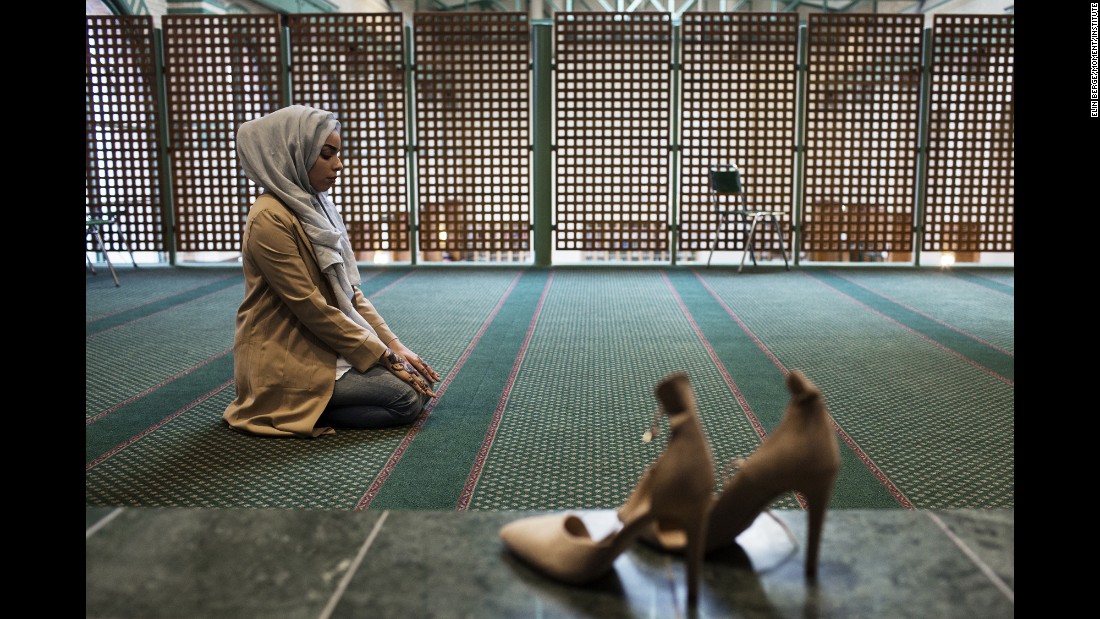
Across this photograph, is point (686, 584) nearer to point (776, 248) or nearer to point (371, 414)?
point (371, 414)

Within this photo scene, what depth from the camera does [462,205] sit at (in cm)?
761

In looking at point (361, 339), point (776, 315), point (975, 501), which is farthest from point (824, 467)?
point (776, 315)

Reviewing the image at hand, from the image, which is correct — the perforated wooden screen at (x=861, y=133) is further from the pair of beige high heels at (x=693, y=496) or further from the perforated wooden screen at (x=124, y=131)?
the pair of beige high heels at (x=693, y=496)

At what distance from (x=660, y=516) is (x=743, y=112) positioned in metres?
6.96

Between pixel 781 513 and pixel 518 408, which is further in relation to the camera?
pixel 518 408

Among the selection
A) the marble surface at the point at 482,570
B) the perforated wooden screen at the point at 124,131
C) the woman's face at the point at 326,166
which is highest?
the perforated wooden screen at the point at 124,131

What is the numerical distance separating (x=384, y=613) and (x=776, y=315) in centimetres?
418

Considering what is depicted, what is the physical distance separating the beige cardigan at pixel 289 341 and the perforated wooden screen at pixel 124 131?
543 cm

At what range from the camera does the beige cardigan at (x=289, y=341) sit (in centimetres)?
251

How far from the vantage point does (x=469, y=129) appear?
7.48 metres

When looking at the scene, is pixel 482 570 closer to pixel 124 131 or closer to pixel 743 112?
pixel 743 112

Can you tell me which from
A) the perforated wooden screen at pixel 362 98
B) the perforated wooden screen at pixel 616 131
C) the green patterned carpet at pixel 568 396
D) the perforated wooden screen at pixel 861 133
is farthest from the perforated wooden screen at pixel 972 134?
the perforated wooden screen at pixel 362 98

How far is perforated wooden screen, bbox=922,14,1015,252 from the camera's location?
23.5 feet

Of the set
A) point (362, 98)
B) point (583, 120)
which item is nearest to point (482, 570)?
point (583, 120)
